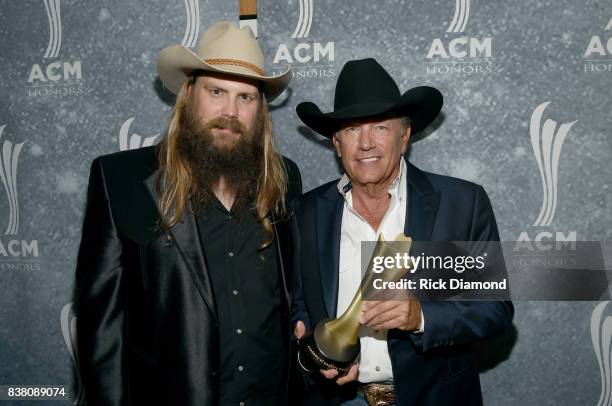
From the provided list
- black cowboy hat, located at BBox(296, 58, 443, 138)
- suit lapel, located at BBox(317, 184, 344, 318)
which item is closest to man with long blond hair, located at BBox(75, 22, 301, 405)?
suit lapel, located at BBox(317, 184, 344, 318)

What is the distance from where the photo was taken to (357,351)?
1.44m

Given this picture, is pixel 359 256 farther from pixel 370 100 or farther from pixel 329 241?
pixel 370 100

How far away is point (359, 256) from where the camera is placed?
5.51 ft

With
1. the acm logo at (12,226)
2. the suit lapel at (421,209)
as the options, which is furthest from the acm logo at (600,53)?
the acm logo at (12,226)

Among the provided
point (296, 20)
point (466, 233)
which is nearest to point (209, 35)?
point (296, 20)

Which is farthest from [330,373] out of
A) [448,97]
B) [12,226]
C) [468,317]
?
[12,226]

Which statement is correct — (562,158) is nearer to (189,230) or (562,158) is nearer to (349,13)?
(349,13)

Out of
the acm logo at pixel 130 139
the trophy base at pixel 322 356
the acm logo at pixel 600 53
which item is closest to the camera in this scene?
the trophy base at pixel 322 356

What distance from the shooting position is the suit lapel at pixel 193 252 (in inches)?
61.1

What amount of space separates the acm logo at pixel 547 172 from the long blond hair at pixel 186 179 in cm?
108

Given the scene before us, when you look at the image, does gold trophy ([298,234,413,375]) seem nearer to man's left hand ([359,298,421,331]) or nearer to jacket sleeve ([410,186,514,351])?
man's left hand ([359,298,421,331])

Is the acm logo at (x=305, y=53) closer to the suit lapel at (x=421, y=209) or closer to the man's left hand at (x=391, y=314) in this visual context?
the suit lapel at (x=421, y=209)

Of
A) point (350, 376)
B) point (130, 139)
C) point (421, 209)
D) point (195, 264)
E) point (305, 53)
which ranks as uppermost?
point (305, 53)

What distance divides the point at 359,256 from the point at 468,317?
0.40m
